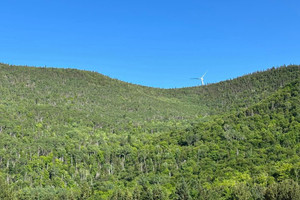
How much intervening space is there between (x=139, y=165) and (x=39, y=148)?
2244 inches

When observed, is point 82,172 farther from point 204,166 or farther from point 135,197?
point 135,197

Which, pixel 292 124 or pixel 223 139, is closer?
pixel 292 124

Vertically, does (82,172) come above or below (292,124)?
below

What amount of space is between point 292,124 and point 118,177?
284 ft

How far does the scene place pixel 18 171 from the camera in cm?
16550

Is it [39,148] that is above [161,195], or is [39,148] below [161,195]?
above

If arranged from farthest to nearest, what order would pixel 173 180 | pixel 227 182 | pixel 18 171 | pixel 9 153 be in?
pixel 9 153, pixel 18 171, pixel 173 180, pixel 227 182

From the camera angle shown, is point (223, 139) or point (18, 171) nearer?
point (18, 171)

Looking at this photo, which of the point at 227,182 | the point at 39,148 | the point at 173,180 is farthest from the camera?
the point at 39,148

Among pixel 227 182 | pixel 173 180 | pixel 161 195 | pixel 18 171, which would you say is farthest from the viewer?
pixel 18 171

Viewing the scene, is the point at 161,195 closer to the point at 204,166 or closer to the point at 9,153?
the point at 204,166

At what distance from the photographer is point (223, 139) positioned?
595ft

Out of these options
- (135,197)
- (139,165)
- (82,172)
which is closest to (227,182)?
(135,197)

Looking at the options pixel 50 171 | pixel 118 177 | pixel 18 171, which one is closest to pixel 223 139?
pixel 118 177
